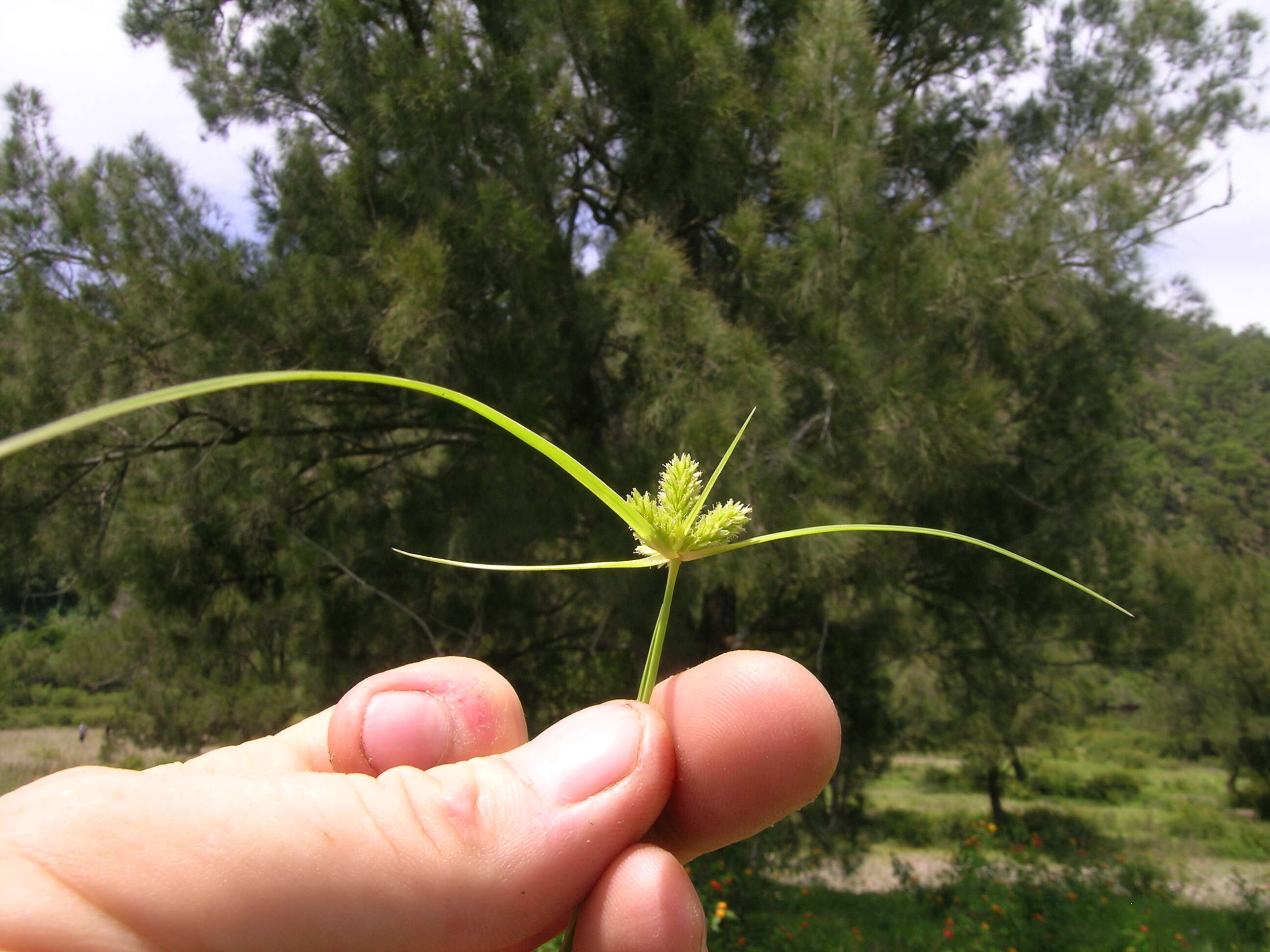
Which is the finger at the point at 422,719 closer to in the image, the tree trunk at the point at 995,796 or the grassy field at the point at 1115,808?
the grassy field at the point at 1115,808

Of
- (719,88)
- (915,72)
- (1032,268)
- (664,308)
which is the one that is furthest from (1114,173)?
(664,308)

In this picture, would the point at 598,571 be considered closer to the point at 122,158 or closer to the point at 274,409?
the point at 274,409

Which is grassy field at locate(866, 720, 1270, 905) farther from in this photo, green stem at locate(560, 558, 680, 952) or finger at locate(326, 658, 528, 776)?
green stem at locate(560, 558, 680, 952)

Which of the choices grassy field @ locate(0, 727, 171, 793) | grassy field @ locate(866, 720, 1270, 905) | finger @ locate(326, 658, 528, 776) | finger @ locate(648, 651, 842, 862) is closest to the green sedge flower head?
finger @ locate(648, 651, 842, 862)

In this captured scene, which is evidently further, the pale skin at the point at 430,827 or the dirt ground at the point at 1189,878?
the dirt ground at the point at 1189,878

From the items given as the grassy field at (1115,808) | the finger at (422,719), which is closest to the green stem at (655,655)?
the finger at (422,719)

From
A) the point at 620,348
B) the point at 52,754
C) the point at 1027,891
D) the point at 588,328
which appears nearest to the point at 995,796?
the point at 1027,891
